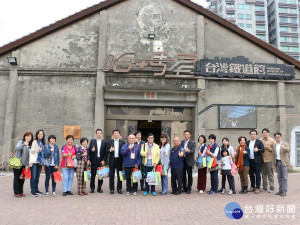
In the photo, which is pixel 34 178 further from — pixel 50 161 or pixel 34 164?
pixel 50 161

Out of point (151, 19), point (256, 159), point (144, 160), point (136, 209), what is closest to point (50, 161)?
point (144, 160)

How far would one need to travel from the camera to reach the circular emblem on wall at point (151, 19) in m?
12.8

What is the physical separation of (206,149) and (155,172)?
1.83m

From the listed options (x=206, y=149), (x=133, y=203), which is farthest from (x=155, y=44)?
(x=133, y=203)

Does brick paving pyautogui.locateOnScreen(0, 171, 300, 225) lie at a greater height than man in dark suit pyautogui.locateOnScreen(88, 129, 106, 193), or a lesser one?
lesser

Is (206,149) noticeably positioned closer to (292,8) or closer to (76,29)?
(76,29)

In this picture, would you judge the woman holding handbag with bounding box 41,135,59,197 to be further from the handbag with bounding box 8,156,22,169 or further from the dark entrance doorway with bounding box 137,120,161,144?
the dark entrance doorway with bounding box 137,120,161,144

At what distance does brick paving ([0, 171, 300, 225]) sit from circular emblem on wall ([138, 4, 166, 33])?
8.61 meters

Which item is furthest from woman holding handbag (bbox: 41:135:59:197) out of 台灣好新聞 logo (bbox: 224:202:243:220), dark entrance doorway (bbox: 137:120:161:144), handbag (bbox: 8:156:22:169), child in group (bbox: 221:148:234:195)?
dark entrance doorway (bbox: 137:120:161:144)

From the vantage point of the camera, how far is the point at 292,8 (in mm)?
61188

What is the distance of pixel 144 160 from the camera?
7.47 meters

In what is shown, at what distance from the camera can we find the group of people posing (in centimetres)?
719

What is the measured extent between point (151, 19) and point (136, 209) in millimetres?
10057

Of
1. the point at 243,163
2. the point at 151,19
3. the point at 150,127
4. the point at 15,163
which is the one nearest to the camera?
the point at 15,163
